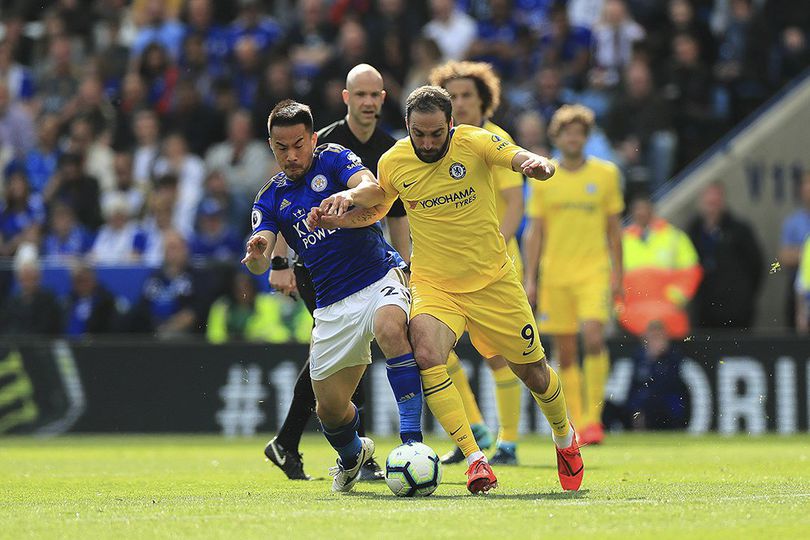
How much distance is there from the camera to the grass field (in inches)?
260

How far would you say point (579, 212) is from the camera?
13188 mm

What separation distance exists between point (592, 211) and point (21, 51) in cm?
1266

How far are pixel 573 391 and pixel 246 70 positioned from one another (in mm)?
8955

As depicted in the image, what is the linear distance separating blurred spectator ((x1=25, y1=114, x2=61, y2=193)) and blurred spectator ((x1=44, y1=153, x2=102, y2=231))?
0.76 meters

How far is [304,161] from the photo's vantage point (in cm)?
855

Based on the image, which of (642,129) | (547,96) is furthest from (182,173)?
(642,129)

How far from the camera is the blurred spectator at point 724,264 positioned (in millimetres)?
16312

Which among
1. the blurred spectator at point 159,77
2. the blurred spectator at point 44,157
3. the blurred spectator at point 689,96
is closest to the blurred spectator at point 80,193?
the blurred spectator at point 44,157

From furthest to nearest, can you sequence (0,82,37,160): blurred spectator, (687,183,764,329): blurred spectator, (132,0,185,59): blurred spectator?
(132,0,185,59): blurred spectator
(0,82,37,160): blurred spectator
(687,183,764,329): blurred spectator

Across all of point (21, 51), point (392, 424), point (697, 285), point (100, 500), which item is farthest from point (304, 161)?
point (21, 51)

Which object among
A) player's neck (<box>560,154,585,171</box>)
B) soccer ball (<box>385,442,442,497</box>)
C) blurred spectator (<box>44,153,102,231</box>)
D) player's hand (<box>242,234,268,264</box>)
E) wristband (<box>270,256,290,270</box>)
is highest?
blurred spectator (<box>44,153,102,231</box>)

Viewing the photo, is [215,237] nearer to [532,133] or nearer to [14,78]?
[532,133]

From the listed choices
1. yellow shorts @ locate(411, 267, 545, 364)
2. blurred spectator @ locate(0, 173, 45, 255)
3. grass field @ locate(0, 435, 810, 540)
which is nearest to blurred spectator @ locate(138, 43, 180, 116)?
blurred spectator @ locate(0, 173, 45, 255)

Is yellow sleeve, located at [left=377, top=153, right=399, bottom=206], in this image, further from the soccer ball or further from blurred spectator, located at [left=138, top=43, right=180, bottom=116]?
blurred spectator, located at [left=138, top=43, right=180, bottom=116]
